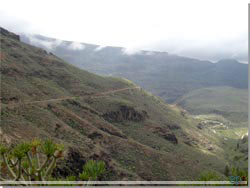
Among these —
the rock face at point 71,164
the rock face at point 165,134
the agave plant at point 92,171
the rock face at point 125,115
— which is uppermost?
the agave plant at point 92,171

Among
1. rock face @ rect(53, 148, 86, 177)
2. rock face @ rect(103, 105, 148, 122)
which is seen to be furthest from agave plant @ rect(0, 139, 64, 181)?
rock face @ rect(103, 105, 148, 122)

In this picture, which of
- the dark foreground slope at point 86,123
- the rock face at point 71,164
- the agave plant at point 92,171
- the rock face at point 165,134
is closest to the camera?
the agave plant at point 92,171

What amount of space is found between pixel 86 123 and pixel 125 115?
1736 centimetres

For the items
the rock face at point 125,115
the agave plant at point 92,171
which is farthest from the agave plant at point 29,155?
the rock face at point 125,115

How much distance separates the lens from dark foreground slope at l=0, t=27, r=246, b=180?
32.0m

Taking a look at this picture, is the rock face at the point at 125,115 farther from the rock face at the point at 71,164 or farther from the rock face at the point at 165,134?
the rock face at the point at 71,164

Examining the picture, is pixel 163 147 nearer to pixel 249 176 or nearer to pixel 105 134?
pixel 105 134

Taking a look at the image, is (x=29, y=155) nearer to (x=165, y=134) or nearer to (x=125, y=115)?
(x=125, y=115)

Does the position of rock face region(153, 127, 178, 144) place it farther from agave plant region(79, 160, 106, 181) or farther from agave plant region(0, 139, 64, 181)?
agave plant region(79, 160, 106, 181)

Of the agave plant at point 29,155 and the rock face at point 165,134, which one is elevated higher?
the agave plant at point 29,155

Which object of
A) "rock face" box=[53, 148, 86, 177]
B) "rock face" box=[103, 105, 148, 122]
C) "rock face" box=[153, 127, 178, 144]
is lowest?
"rock face" box=[153, 127, 178, 144]

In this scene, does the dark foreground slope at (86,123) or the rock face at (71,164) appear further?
the dark foreground slope at (86,123)

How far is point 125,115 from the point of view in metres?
58.7

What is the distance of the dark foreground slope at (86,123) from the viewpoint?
3203cm
